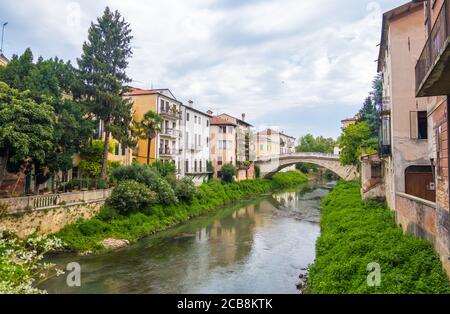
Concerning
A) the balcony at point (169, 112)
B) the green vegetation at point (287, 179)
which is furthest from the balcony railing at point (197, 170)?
the green vegetation at point (287, 179)

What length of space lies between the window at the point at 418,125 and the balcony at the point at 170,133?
23944mm

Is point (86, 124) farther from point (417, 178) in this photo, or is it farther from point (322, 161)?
point (322, 161)

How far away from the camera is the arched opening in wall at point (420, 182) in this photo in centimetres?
1756

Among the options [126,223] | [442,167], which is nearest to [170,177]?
[126,223]

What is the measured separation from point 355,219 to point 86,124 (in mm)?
17329

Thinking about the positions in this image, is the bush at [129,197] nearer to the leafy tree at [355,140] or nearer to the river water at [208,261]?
the river water at [208,261]

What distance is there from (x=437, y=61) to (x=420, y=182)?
12.8 m

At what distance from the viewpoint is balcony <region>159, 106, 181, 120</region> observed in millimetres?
36434

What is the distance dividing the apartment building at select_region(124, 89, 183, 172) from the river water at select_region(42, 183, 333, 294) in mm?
11271

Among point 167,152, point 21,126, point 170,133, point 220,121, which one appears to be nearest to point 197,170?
point 167,152

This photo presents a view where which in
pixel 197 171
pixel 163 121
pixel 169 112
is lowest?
pixel 197 171

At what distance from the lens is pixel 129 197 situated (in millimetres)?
23938

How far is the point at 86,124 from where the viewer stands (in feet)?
74.5

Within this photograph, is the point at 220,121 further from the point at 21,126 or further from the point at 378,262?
the point at 378,262
